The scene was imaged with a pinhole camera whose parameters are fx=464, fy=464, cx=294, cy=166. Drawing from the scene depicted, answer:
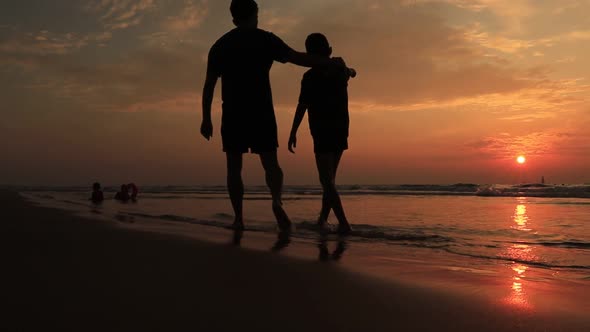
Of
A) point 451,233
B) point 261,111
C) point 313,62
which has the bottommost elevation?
point 451,233

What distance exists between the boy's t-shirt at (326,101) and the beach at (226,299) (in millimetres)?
2777

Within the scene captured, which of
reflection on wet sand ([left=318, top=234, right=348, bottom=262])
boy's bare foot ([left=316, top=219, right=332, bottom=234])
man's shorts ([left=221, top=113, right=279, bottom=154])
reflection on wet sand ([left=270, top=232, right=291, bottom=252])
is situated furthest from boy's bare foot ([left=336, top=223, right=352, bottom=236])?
man's shorts ([left=221, top=113, right=279, bottom=154])

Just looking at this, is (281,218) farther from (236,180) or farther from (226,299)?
(226,299)

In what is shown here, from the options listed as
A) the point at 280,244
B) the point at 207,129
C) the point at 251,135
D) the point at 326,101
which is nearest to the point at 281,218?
the point at 251,135

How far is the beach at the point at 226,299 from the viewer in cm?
121

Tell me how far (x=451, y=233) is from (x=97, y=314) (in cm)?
382

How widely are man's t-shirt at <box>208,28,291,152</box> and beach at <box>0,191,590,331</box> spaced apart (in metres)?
1.97

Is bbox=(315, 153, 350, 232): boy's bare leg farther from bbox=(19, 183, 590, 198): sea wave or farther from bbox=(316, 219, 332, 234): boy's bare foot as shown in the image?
bbox=(19, 183, 590, 198): sea wave

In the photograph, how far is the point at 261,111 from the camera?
161 inches

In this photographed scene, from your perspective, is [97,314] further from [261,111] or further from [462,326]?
[261,111]

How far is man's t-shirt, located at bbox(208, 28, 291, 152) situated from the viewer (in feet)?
13.2

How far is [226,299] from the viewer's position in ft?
4.73

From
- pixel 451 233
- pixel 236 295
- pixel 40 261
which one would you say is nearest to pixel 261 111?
pixel 451 233

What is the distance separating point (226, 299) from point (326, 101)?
368 cm
